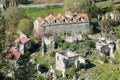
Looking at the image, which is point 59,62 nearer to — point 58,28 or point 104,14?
point 58,28

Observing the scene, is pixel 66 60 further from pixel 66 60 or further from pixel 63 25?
pixel 63 25

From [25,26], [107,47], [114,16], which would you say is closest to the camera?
[107,47]

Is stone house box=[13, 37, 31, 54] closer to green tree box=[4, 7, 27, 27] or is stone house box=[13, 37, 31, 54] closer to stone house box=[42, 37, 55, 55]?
stone house box=[42, 37, 55, 55]

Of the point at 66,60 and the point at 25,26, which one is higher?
the point at 25,26

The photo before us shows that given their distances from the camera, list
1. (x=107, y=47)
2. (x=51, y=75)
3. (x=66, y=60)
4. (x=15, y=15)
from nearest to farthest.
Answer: (x=51, y=75), (x=66, y=60), (x=107, y=47), (x=15, y=15)

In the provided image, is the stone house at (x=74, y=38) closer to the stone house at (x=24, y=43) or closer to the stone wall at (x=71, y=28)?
the stone wall at (x=71, y=28)

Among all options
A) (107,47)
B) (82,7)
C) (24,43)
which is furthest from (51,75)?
(82,7)

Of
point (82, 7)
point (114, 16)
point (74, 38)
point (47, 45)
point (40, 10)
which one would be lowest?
point (40, 10)

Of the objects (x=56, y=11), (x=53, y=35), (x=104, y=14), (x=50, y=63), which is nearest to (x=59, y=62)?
(x=50, y=63)
